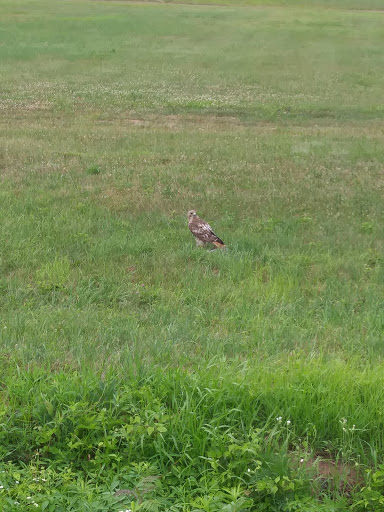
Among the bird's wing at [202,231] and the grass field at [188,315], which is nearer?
the grass field at [188,315]

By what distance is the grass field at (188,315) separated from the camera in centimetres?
439

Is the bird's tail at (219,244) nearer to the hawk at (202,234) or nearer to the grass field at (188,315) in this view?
the hawk at (202,234)

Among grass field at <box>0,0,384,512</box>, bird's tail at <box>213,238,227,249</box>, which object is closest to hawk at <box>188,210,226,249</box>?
bird's tail at <box>213,238,227,249</box>

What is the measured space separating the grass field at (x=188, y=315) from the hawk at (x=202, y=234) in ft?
0.76

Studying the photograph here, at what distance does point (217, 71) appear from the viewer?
3841 cm

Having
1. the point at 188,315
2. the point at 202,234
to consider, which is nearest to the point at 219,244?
the point at 202,234

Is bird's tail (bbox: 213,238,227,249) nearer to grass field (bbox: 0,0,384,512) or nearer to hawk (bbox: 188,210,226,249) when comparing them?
hawk (bbox: 188,210,226,249)

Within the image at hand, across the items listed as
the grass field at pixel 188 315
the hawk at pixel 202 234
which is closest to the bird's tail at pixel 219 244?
the hawk at pixel 202 234

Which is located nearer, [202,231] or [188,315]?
[188,315]

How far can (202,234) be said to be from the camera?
1030 cm

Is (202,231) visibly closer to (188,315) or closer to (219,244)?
(219,244)

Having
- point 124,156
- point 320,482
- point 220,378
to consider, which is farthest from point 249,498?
point 124,156

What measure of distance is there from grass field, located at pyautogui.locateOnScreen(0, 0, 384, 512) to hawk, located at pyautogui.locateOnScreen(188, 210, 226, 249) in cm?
23

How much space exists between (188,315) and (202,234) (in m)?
3.01
